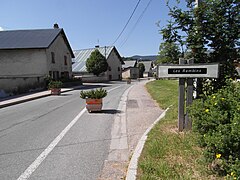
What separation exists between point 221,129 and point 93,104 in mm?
6904

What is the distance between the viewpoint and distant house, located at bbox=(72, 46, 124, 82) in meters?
49.8

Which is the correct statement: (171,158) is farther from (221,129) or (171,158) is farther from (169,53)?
(169,53)

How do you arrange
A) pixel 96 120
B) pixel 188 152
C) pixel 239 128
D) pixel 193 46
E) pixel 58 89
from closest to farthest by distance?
pixel 239 128 → pixel 188 152 → pixel 193 46 → pixel 96 120 → pixel 58 89

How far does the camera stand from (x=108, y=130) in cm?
674

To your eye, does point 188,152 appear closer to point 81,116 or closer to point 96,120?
point 96,120

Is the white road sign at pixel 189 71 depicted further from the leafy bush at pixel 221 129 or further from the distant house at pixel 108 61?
the distant house at pixel 108 61

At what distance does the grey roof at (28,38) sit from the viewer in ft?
96.7

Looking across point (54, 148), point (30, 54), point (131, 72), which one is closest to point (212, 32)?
point (54, 148)

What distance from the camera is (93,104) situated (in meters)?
9.45

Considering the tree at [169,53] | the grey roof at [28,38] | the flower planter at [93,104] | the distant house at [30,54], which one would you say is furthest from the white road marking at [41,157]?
the grey roof at [28,38]

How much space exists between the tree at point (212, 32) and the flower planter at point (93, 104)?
15.3 feet

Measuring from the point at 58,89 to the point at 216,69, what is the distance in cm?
1636

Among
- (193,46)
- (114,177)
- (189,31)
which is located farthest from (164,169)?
(189,31)

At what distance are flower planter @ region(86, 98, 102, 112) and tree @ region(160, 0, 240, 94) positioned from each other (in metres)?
4.67
